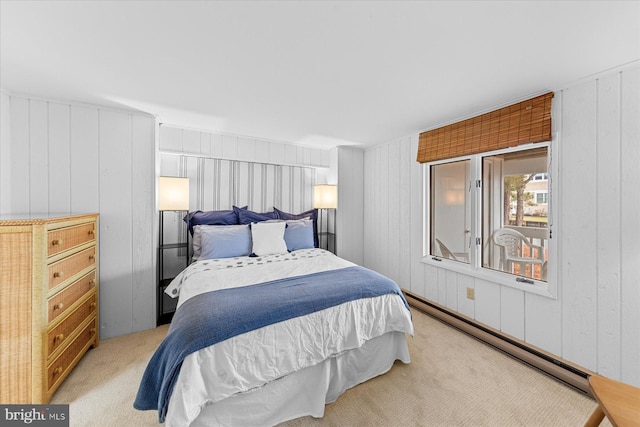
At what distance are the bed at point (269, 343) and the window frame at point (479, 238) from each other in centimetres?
112

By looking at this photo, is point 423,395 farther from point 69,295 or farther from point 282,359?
point 69,295

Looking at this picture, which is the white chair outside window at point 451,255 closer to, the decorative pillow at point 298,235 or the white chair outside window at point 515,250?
the white chair outside window at point 515,250

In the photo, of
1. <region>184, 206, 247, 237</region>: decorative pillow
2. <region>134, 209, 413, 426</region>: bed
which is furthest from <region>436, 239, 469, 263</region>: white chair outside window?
<region>184, 206, 247, 237</region>: decorative pillow

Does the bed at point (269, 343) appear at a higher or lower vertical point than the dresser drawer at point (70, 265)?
lower

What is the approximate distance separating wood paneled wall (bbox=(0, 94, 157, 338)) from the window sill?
3.33 m

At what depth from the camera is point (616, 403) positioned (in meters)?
1.02

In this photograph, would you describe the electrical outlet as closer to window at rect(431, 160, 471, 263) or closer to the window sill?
the window sill

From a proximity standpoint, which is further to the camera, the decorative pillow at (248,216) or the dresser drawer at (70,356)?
the decorative pillow at (248,216)

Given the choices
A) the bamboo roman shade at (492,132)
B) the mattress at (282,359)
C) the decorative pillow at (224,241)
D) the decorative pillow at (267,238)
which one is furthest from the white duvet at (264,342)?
the bamboo roman shade at (492,132)

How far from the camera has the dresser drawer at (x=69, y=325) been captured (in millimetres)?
1718

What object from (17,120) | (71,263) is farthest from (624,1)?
(17,120)

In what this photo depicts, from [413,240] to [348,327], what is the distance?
1934 mm

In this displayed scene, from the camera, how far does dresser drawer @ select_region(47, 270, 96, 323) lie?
173 cm

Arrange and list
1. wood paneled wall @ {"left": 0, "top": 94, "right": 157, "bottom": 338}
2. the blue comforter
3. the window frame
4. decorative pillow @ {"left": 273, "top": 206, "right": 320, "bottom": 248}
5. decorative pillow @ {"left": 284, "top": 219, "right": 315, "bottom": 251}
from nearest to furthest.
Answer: the blue comforter
the window frame
wood paneled wall @ {"left": 0, "top": 94, "right": 157, "bottom": 338}
decorative pillow @ {"left": 284, "top": 219, "right": 315, "bottom": 251}
decorative pillow @ {"left": 273, "top": 206, "right": 320, "bottom": 248}
